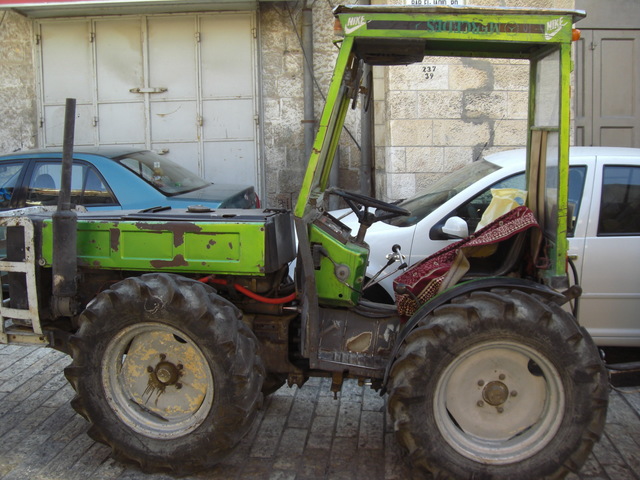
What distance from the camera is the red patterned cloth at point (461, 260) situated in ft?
12.1

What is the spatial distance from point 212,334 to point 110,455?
3.58 feet

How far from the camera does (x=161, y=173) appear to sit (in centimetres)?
775

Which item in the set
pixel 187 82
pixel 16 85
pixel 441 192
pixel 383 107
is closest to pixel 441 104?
pixel 383 107

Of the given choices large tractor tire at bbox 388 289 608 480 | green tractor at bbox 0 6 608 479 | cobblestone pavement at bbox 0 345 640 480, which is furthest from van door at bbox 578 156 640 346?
large tractor tire at bbox 388 289 608 480

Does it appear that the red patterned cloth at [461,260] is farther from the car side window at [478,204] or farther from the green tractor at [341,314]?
the car side window at [478,204]

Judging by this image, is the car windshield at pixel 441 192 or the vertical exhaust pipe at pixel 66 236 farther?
the car windshield at pixel 441 192

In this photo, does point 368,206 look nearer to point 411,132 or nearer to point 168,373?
point 168,373

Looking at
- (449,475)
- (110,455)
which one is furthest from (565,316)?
(110,455)

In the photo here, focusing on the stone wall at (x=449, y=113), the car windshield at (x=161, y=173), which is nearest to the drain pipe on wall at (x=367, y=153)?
the stone wall at (x=449, y=113)

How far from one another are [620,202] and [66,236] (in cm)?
364

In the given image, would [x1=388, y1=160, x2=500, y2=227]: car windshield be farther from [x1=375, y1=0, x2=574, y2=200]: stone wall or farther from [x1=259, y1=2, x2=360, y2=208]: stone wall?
[x1=259, y1=2, x2=360, y2=208]: stone wall

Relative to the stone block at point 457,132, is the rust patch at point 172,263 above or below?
below

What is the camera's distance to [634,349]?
527 cm

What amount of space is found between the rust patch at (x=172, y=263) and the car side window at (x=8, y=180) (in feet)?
13.8
